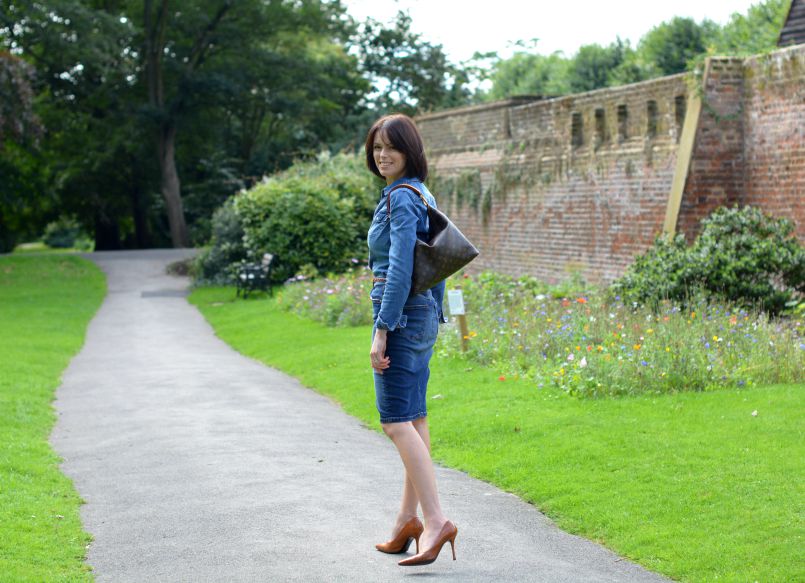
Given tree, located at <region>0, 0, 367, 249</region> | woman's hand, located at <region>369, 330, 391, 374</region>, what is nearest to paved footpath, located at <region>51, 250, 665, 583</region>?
woman's hand, located at <region>369, 330, 391, 374</region>

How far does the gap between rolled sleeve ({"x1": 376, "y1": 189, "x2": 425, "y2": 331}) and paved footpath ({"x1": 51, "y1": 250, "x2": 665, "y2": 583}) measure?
1202 millimetres

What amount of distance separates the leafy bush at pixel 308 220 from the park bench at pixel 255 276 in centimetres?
68

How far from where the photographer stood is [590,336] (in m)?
11.9

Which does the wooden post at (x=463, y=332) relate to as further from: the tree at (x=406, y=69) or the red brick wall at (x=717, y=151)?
the tree at (x=406, y=69)

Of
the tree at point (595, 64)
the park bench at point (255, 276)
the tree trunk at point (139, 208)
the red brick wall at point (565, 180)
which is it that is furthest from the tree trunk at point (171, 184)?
the red brick wall at point (565, 180)

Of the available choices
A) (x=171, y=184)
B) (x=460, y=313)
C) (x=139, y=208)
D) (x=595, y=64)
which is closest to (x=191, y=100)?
(x=171, y=184)

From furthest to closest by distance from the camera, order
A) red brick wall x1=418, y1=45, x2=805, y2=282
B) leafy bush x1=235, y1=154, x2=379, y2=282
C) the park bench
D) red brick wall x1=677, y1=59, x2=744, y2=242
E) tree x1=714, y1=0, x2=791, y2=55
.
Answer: tree x1=714, y1=0, x2=791, y2=55 → leafy bush x1=235, y1=154, x2=379, y2=282 → the park bench → red brick wall x1=677, y1=59, x2=744, y2=242 → red brick wall x1=418, y1=45, x2=805, y2=282

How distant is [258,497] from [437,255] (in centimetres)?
225

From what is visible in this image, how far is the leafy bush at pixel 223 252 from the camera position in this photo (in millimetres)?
29812

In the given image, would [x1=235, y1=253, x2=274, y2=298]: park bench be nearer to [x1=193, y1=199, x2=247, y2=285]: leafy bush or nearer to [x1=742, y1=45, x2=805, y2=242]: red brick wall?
[x1=193, y1=199, x2=247, y2=285]: leafy bush

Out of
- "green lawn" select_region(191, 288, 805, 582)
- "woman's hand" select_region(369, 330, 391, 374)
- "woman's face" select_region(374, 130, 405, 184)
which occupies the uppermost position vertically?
"woman's face" select_region(374, 130, 405, 184)

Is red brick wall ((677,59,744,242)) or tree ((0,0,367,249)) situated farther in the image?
tree ((0,0,367,249))

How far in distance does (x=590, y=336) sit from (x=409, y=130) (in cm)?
660

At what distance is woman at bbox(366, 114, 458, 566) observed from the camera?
18.0ft
